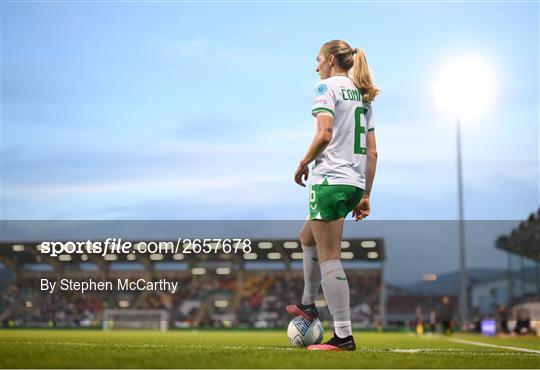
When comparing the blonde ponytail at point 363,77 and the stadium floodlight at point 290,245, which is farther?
the stadium floodlight at point 290,245

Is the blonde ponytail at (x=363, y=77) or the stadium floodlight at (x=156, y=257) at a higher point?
the stadium floodlight at (x=156, y=257)

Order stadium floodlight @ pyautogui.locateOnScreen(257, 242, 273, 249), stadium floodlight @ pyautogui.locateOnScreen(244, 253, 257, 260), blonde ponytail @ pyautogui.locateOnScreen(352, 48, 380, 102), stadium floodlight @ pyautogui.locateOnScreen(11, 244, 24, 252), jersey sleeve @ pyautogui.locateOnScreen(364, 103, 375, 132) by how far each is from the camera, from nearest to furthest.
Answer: blonde ponytail @ pyautogui.locateOnScreen(352, 48, 380, 102) < jersey sleeve @ pyautogui.locateOnScreen(364, 103, 375, 132) < stadium floodlight @ pyautogui.locateOnScreen(257, 242, 273, 249) < stadium floodlight @ pyautogui.locateOnScreen(11, 244, 24, 252) < stadium floodlight @ pyautogui.locateOnScreen(244, 253, 257, 260)

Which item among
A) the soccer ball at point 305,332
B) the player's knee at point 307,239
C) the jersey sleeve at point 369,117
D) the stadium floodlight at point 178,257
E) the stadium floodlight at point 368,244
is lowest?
the soccer ball at point 305,332

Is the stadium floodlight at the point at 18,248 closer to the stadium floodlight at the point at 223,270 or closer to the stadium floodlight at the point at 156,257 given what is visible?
the stadium floodlight at the point at 156,257

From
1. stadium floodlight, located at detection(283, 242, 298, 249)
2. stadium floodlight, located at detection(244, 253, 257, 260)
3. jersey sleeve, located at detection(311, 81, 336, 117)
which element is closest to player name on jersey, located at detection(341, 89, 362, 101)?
jersey sleeve, located at detection(311, 81, 336, 117)

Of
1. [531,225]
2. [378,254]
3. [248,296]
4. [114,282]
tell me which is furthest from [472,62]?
[114,282]

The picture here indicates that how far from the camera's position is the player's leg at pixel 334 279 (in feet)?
19.6

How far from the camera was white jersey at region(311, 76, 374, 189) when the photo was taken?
6.01 m

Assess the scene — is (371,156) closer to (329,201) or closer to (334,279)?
(329,201)

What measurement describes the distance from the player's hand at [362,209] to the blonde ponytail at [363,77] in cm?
88

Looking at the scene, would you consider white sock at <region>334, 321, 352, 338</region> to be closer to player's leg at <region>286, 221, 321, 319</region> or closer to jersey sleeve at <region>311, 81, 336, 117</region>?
player's leg at <region>286, 221, 321, 319</region>

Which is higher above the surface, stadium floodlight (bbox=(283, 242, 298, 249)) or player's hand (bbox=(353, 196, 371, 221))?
stadium floodlight (bbox=(283, 242, 298, 249))

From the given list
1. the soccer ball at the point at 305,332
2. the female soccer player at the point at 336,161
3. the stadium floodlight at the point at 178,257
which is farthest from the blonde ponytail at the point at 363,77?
the stadium floodlight at the point at 178,257

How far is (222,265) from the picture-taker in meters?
57.3
